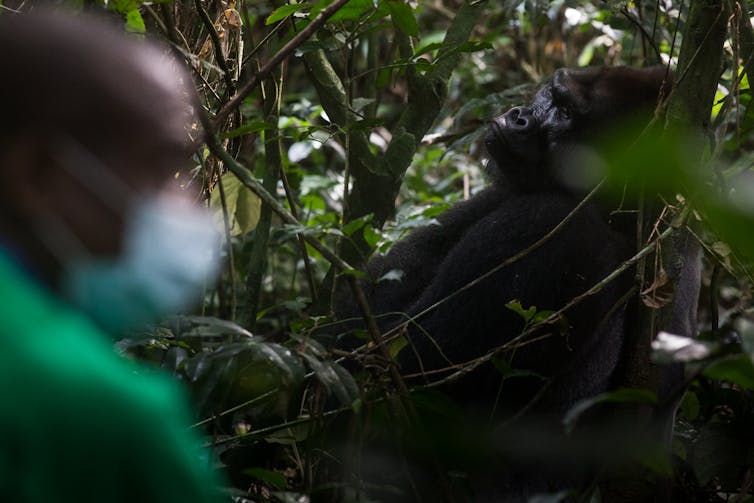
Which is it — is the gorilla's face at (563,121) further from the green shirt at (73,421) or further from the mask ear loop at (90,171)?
the green shirt at (73,421)

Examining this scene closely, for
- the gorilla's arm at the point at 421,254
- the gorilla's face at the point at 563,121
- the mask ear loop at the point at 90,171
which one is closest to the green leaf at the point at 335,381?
the mask ear loop at the point at 90,171

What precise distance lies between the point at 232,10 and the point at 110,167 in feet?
5.72

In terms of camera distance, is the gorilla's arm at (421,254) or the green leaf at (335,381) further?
the gorilla's arm at (421,254)

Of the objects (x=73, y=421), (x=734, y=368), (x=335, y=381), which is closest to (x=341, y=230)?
(x=335, y=381)

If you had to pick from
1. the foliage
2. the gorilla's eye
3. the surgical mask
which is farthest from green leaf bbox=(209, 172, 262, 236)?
the surgical mask

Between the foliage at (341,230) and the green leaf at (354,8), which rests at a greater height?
the green leaf at (354,8)

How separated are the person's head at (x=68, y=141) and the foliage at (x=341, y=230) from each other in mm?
616

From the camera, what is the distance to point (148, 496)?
3.13ft

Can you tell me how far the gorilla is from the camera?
9.34 feet

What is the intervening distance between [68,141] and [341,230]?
3.57 feet

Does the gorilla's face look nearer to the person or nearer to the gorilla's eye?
the gorilla's eye

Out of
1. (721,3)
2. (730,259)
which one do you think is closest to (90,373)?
(721,3)

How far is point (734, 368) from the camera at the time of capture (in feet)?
5.32

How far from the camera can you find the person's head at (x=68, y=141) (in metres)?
1.06
